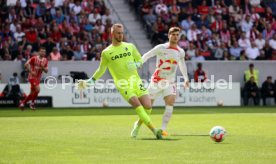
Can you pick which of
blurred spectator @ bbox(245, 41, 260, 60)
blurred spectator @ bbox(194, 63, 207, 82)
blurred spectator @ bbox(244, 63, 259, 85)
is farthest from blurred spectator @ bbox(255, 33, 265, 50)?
blurred spectator @ bbox(194, 63, 207, 82)

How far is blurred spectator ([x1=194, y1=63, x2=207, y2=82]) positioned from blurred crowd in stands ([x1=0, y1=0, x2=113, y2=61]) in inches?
180

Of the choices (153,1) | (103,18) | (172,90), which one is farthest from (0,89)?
(172,90)

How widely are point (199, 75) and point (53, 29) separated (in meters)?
7.19

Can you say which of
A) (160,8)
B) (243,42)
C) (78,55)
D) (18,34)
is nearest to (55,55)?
(78,55)

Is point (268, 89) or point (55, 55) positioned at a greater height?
point (55, 55)

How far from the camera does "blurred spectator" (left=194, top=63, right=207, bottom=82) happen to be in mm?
35531

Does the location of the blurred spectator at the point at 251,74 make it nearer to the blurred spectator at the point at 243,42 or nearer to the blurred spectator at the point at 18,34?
the blurred spectator at the point at 243,42

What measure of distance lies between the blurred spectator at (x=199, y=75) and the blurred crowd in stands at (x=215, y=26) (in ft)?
5.30

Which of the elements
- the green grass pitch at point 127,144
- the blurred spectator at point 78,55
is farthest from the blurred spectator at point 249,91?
the green grass pitch at point 127,144

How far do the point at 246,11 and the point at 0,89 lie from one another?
1466 cm

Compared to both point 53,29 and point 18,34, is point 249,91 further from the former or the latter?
point 18,34

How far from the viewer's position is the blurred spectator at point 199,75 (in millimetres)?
35531

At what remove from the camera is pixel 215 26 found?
3906 cm

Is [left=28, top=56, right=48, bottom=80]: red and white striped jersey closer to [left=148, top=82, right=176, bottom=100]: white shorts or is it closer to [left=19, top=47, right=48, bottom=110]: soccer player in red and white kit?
[left=19, top=47, right=48, bottom=110]: soccer player in red and white kit
